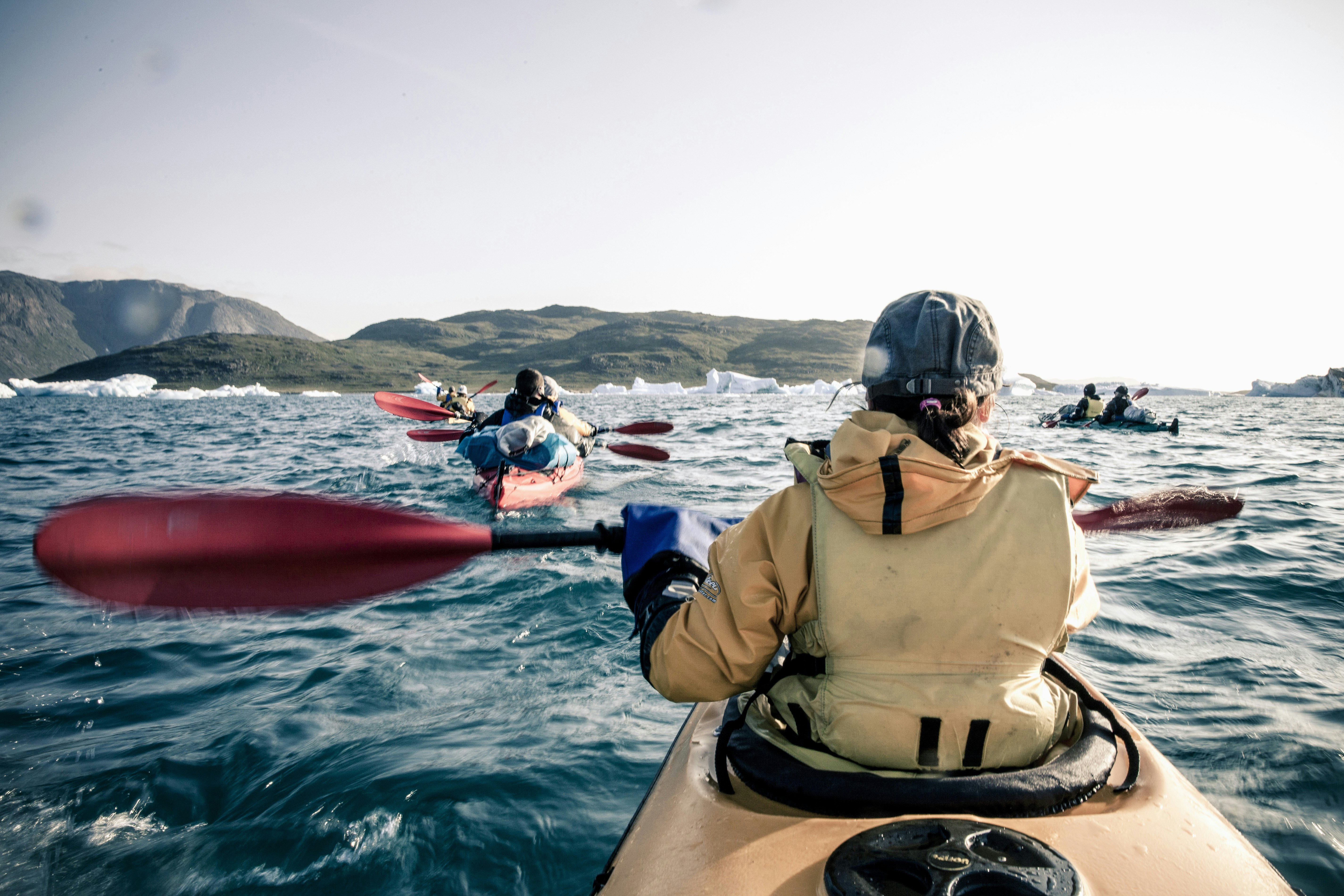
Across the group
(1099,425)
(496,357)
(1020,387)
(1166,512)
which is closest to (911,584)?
(1166,512)

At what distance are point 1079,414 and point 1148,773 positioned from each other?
72.4 ft

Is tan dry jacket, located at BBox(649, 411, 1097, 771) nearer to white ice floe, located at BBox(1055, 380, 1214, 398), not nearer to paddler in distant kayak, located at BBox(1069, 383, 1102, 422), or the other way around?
paddler in distant kayak, located at BBox(1069, 383, 1102, 422)

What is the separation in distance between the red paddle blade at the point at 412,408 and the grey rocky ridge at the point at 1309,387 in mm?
111827

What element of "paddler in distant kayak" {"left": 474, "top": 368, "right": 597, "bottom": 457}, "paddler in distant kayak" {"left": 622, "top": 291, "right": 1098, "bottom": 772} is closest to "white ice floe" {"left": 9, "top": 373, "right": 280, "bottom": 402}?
"paddler in distant kayak" {"left": 474, "top": 368, "right": 597, "bottom": 457}

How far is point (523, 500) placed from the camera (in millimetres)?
8508

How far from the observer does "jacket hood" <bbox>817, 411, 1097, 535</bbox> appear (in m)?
1.42

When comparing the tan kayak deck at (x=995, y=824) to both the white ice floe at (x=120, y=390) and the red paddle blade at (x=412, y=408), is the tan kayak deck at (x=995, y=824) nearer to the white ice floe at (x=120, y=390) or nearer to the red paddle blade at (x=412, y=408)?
the red paddle blade at (x=412, y=408)

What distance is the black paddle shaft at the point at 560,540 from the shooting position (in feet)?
9.07

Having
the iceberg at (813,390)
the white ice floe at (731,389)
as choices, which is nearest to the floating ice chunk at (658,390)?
the white ice floe at (731,389)

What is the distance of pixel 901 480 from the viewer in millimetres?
1401

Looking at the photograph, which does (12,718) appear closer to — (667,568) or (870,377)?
(667,568)

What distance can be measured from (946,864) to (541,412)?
8640mm

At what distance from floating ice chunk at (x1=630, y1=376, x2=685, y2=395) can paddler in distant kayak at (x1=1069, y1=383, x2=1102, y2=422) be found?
179 ft

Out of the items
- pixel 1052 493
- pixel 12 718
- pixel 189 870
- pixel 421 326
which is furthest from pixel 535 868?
pixel 421 326
